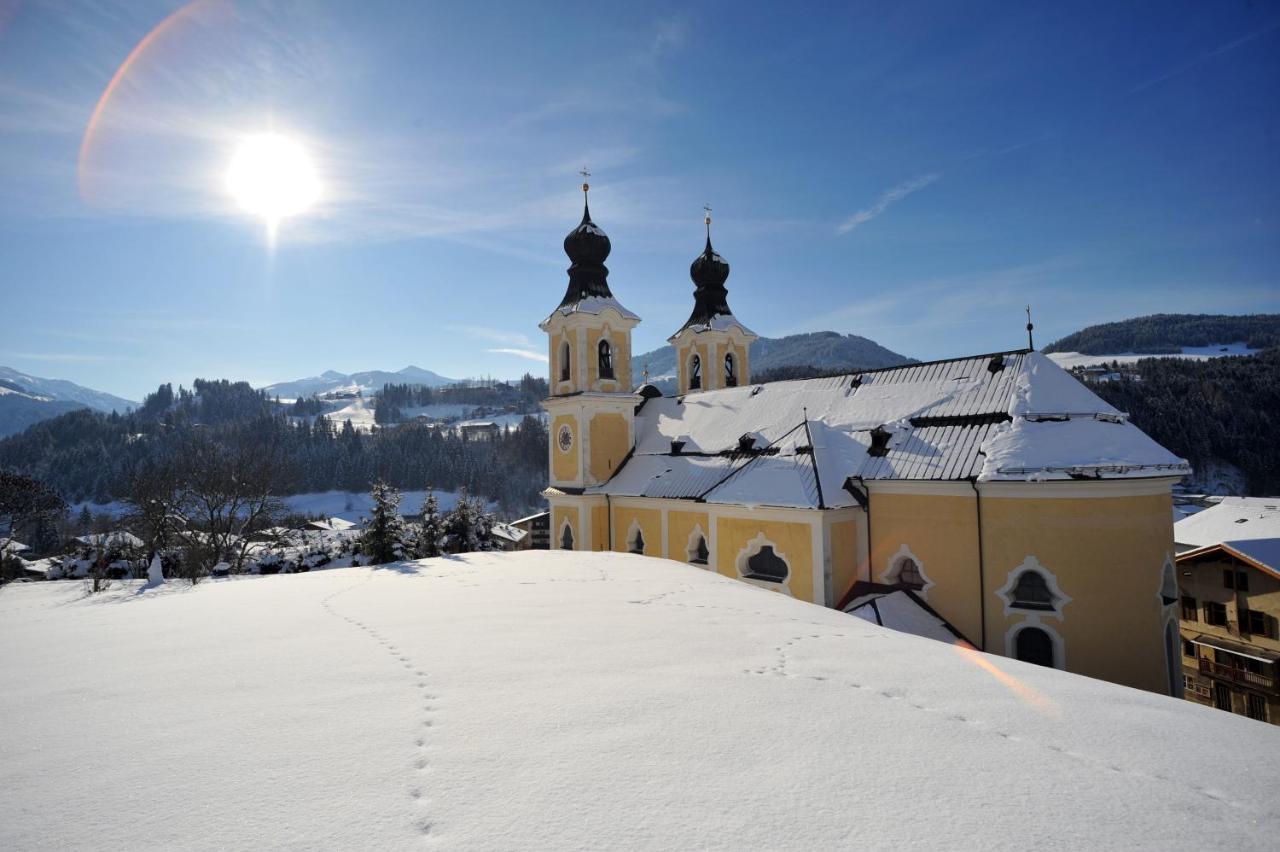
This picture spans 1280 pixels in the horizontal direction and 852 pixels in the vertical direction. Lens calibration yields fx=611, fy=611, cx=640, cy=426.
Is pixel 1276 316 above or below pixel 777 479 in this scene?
above

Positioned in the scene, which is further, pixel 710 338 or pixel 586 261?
pixel 710 338

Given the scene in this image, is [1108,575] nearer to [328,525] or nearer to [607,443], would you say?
[607,443]

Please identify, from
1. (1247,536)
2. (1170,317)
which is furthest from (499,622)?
(1170,317)

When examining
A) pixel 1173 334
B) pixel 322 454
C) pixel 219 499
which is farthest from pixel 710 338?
pixel 1173 334

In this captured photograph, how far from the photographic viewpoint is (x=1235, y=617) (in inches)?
918

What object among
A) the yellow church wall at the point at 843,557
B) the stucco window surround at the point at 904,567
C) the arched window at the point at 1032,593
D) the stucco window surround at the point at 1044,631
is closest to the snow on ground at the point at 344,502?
the yellow church wall at the point at 843,557

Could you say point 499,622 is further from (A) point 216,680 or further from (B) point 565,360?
(B) point 565,360

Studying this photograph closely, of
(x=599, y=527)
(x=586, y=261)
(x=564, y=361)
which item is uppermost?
(x=586, y=261)

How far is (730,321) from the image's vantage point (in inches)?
1156

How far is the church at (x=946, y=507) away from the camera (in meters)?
13.4

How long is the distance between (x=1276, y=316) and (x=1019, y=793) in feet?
683

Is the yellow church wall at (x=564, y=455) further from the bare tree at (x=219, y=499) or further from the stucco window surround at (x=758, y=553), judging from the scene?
the bare tree at (x=219, y=499)

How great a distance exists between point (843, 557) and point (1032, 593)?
4.23 metres

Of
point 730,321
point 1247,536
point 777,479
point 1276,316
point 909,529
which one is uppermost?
point 1276,316
